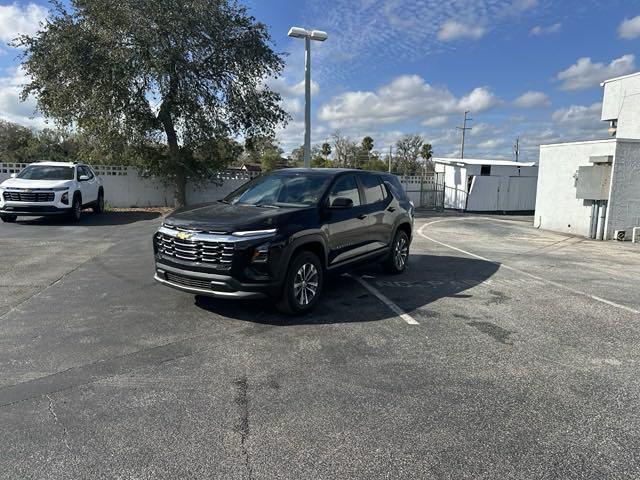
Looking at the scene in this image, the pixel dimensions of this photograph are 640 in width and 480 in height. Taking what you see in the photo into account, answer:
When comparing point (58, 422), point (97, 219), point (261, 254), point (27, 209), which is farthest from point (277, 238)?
point (97, 219)

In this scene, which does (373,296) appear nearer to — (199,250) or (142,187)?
(199,250)

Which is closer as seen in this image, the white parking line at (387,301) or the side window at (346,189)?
the white parking line at (387,301)

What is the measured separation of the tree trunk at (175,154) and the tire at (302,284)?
46.1ft

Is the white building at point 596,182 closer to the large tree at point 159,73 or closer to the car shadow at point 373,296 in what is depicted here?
the car shadow at point 373,296

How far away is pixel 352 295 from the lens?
21.1 feet

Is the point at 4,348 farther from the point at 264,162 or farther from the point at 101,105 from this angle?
the point at 264,162

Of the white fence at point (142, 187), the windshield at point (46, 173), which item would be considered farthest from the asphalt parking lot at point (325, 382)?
the white fence at point (142, 187)

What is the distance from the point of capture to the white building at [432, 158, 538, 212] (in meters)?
23.4

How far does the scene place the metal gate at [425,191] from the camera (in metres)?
24.1

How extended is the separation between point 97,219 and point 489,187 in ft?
60.0

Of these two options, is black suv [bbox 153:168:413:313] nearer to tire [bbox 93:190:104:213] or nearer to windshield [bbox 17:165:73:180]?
windshield [bbox 17:165:73:180]

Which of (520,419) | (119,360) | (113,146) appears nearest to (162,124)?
(113,146)

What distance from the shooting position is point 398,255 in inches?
307

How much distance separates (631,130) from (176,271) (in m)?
18.0
